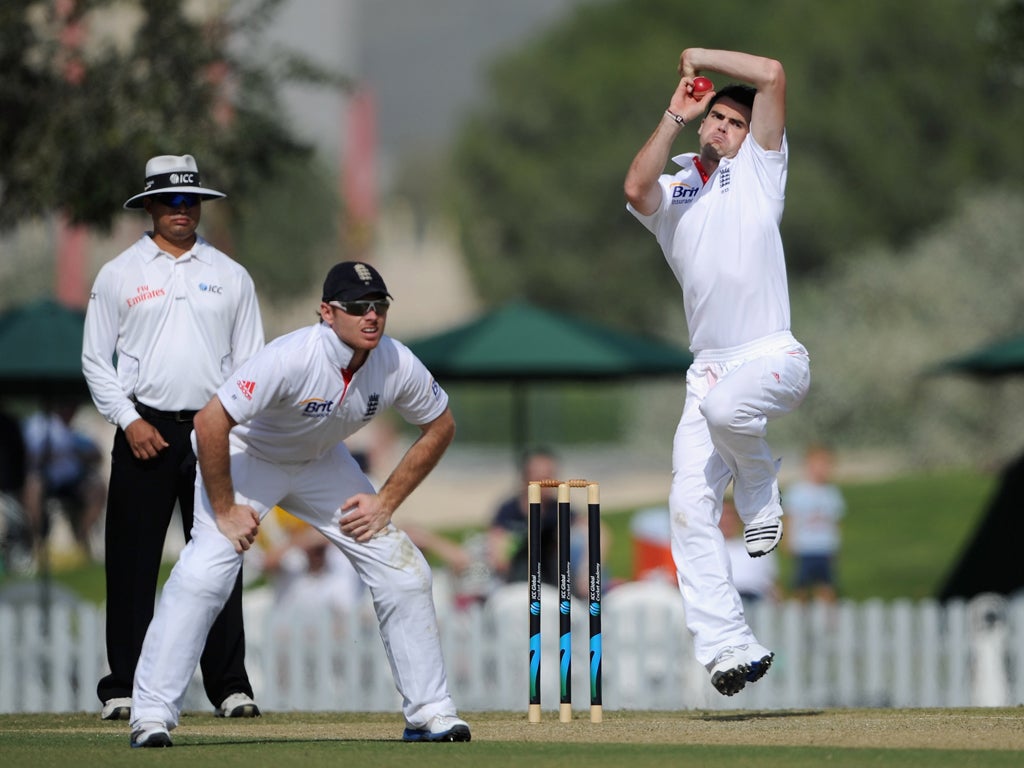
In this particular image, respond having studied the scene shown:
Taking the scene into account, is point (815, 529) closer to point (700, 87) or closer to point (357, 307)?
point (700, 87)

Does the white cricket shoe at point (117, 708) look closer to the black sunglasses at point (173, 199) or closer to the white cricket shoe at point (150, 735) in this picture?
the white cricket shoe at point (150, 735)

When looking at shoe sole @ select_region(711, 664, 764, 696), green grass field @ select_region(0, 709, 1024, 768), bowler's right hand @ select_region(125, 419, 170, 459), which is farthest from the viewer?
bowler's right hand @ select_region(125, 419, 170, 459)

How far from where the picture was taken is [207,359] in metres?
7.98

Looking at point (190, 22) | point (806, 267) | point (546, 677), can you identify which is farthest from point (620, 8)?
point (546, 677)

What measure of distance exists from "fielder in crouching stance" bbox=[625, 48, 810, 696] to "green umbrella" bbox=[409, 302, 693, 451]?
6.30m

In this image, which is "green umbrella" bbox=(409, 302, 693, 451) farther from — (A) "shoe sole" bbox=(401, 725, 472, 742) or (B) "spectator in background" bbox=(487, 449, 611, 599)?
(A) "shoe sole" bbox=(401, 725, 472, 742)

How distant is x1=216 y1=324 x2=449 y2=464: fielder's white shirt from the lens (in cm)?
662

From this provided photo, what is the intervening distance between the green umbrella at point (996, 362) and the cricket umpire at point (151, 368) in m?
7.98

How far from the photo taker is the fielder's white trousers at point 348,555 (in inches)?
266

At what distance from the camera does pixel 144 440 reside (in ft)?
25.7

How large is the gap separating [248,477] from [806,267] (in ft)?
146

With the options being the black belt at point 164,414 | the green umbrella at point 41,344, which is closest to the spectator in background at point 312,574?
the green umbrella at point 41,344

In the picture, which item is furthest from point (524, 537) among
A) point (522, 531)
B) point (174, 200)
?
point (174, 200)

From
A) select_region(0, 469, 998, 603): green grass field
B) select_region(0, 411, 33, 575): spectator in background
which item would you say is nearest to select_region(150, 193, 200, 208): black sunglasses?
select_region(0, 411, 33, 575): spectator in background
